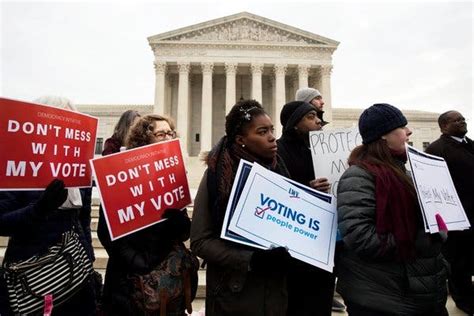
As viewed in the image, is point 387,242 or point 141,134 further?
point 141,134

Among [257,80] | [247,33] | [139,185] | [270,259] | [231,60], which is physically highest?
[247,33]

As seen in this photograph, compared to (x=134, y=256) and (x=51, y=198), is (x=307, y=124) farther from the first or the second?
(x=51, y=198)

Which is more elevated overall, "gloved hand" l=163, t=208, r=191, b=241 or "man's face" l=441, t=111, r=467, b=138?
"man's face" l=441, t=111, r=467, b=138

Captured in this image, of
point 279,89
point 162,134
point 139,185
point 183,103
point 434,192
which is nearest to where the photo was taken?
point 434,192

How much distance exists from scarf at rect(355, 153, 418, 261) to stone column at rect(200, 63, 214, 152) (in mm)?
29251

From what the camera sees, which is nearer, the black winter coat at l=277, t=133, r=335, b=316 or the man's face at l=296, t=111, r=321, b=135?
the black winter coat at l=277, t=133, r=335, b=316

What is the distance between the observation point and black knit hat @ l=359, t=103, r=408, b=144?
219cm

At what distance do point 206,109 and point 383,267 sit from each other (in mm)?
30826

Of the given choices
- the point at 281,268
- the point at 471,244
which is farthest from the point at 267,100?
the point at 281,268

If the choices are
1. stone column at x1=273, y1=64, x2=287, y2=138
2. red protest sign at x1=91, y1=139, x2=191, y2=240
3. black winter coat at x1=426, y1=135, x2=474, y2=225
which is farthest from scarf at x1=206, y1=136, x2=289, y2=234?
stone column at x1=273, y1=64, x2=287, y2=138

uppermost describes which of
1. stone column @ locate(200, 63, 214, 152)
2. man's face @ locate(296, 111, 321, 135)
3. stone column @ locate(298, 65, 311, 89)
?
stone column @ locate(298, 65, 311, 89)

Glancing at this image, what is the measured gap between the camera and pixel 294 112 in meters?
3.06

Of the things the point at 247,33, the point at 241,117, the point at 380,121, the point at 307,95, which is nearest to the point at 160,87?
→ the point at 247,33

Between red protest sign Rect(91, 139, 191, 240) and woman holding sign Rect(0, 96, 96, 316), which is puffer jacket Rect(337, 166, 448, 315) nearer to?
red protest sign Rect(91, 139, 191, 240)
